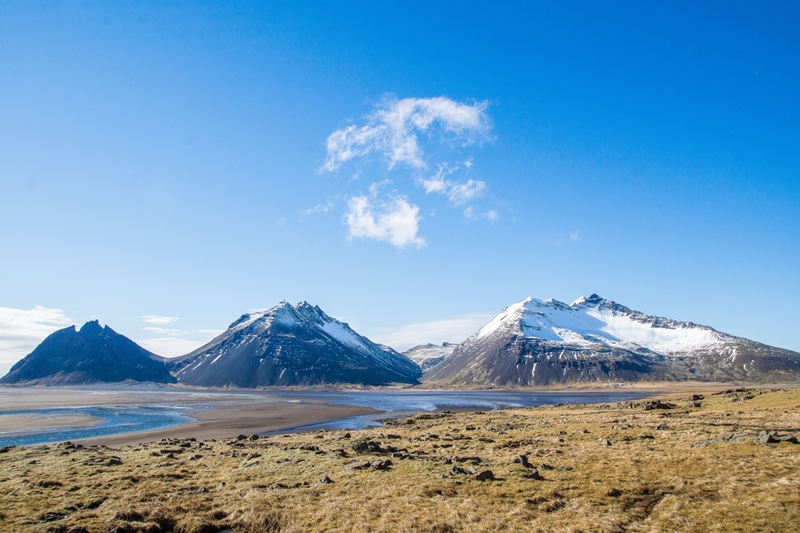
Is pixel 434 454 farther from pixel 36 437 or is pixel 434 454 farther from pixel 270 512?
pixel 36 437

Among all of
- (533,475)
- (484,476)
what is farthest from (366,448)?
(533,475)

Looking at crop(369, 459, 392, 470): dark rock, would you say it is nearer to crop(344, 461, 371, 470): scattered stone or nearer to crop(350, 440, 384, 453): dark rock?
crop(344, 461, 371, 470): scattered stone

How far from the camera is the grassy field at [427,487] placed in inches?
747

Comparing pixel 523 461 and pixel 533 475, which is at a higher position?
pixel 533 475

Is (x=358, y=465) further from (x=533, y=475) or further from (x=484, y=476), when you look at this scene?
(x=533, y=475)

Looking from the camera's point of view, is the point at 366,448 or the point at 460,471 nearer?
the point at 460,471

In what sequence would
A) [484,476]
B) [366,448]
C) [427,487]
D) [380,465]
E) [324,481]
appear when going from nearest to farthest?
[427,487]
[484,476]
[324,481]
[380,465]
[366,448]

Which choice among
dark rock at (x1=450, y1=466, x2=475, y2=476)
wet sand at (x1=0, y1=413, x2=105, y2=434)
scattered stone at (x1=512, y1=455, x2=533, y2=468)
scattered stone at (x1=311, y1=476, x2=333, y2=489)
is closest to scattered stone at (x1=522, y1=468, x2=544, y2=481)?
scattered stone at (x1=512, y1=455, x2=533, y2=468)

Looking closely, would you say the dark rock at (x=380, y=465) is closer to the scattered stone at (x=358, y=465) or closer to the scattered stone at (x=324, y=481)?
the scattered stone at (x=358, y=465)

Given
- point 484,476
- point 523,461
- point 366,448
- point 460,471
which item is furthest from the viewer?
point 366,448

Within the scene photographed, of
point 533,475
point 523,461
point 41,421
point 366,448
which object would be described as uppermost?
point 533,475

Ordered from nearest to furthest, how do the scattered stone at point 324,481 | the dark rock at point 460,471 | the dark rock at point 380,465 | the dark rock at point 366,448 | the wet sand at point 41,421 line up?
the scattered stone at point 324,481
the dark rock at point 460,471
the dark rock at point 380,465
the dark rock at point 366,448
the wet sand at point 41,421

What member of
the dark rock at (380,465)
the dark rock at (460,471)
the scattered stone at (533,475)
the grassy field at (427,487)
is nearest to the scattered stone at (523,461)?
the grassy field at (427,487)

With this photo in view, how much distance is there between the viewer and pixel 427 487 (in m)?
23.8
